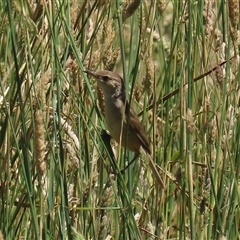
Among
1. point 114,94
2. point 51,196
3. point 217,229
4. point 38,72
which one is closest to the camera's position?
point 51,196

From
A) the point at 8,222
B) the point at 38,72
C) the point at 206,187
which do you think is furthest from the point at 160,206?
the point at 38,72

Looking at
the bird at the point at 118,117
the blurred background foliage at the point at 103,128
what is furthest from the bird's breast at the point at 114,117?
the blurred background foliage at the point at 103,128

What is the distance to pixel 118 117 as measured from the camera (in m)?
3.13

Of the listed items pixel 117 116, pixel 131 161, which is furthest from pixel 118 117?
pixel 131 161

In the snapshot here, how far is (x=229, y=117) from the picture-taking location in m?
2.34

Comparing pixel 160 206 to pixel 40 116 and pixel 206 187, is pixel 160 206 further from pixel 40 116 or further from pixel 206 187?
pixel 40 116

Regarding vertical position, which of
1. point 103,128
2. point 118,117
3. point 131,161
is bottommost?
point 131,161

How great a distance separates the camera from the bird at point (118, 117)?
2.97 metres

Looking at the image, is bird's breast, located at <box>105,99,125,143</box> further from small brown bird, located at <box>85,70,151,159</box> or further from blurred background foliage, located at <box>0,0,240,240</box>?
blurred background foliage, located at <box>0,0,240,240</box>

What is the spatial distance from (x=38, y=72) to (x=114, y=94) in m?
0.66

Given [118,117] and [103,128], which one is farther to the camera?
[118,117]

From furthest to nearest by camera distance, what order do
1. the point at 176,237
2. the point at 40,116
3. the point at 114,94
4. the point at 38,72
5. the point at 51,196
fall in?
1. the point at 114,94
2. the point at 176,237
3. the point at 38,72
4. the point at 51,196
5. the point at 40,116

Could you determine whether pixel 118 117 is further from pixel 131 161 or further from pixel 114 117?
pixel 131 161

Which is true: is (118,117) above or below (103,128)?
above
